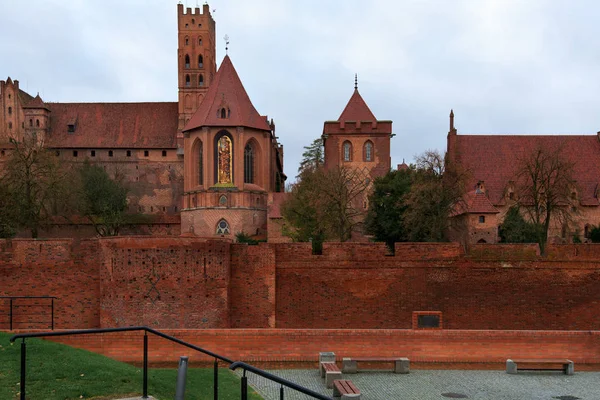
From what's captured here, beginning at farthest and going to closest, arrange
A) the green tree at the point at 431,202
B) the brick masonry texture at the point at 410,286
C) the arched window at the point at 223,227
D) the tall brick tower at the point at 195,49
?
the tall brick tower at the point at 195,49 < the arched window at the point at 223,227 < the green tree at the point at 431,202 < the brick masonry texture at the point at 410,286

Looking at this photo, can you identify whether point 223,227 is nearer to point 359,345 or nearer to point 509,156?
point 509,156

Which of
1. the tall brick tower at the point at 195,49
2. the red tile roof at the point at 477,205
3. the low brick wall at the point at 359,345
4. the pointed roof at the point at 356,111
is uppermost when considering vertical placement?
the tall brick tower at the point at 195,49

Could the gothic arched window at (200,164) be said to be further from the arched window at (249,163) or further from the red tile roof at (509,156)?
the red tile roof at (509,156)

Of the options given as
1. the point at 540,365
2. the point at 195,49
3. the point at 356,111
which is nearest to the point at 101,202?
the point at 356,111

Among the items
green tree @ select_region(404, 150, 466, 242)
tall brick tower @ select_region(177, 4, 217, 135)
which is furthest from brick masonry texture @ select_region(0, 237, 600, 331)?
tall brick tower @ select_region(177, 4, 217, 135)

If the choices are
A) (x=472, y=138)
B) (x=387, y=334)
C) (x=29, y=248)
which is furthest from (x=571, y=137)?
(x=29, y=248)

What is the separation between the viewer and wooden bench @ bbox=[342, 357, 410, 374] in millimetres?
→ 14453

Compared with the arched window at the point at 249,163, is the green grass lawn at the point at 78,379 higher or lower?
lower

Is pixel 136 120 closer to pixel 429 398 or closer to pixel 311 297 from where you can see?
pixel 311 297

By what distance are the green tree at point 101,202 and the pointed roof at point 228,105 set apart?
773 cm

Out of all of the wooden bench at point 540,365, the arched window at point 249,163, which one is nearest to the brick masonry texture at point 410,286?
the wooden bench at point 540,365

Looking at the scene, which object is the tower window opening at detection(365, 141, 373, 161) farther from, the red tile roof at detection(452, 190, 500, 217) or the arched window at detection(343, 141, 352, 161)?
the red tile roof at detection(452, 190, 500, 217)

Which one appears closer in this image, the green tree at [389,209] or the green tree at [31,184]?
the green tree at [389,209]

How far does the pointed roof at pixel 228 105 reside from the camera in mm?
48875
